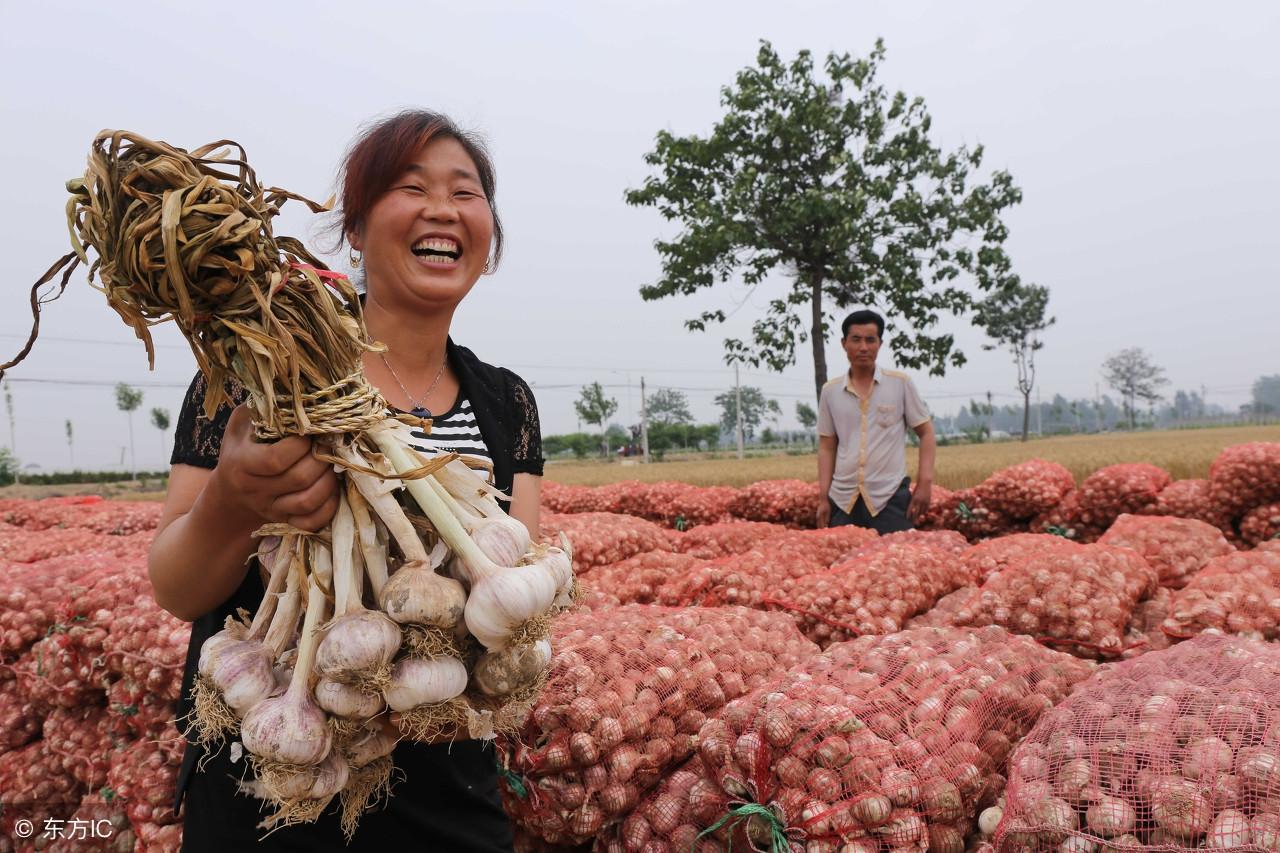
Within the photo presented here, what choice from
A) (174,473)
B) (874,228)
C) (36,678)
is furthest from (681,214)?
(174,473)

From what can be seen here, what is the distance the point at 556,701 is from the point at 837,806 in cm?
70

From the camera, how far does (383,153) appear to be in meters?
1.47

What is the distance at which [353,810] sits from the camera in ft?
3.86

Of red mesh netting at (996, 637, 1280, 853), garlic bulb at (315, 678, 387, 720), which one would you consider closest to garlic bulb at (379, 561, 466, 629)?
garlic bulb at (315, 678, 387, 720)

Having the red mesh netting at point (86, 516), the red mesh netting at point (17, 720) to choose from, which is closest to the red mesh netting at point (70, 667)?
the red mesh netting at point (17, 720)

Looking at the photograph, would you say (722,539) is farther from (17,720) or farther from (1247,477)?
(1247,477)

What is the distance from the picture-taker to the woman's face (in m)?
1.46

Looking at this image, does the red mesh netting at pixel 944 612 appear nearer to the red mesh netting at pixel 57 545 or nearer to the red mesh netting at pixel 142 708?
the red mesh netting at pixel 142 708

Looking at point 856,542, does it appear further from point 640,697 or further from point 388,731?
point 388,731

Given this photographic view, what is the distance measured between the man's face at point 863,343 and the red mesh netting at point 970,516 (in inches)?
79.5

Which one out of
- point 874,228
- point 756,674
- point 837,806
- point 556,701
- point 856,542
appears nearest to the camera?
point 837,806

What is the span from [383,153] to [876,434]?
4247mm

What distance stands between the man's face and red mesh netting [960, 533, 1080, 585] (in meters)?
1.85

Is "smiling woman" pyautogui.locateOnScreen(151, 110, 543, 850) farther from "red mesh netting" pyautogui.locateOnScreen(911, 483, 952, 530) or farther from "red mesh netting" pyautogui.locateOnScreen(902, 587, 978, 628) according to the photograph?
"red mesh netting" pyautogui.locateOnScreen(911, 483, 952, 530)
